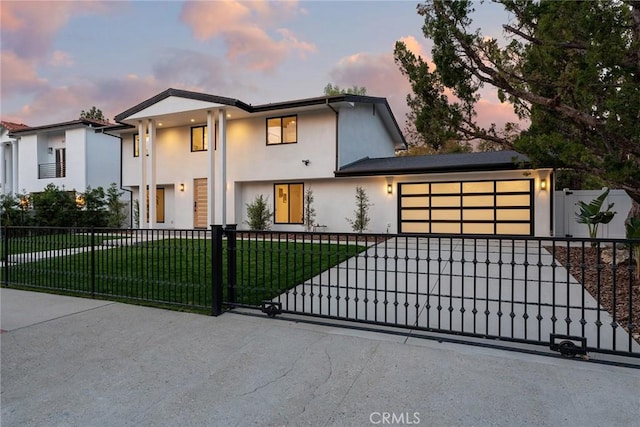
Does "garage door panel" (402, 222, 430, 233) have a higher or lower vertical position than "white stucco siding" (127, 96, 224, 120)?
lower

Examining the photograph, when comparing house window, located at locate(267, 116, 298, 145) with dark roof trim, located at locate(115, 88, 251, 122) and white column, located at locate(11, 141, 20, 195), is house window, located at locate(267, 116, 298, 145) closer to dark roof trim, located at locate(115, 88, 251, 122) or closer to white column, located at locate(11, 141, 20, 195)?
dark roof trim, located at locate(115, 88, 251, 122)

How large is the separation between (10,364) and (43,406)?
1.05 meters

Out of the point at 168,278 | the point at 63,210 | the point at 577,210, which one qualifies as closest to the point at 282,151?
the point at 168,278

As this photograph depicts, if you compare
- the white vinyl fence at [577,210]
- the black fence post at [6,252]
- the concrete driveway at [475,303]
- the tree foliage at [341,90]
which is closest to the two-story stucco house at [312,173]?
the white vinyl fence at [577,210]

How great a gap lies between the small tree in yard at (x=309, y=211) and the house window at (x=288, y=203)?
30 centimetres

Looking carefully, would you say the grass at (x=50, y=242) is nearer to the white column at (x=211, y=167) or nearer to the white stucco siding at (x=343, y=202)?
the white column at (x=211, y=167)

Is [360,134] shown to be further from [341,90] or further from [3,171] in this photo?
[3,171]

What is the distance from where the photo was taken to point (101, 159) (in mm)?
20141

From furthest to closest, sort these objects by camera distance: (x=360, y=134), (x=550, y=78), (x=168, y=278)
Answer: (x=360, y=134), (x=550, y=78), (x=168, y=278)

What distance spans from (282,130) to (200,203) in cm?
495

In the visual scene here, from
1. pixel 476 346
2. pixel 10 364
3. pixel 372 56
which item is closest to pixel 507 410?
pixel 476 346

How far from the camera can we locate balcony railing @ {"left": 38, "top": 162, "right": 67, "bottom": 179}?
20.8 meters

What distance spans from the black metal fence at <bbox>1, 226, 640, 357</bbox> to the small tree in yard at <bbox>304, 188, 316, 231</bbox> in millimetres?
6648

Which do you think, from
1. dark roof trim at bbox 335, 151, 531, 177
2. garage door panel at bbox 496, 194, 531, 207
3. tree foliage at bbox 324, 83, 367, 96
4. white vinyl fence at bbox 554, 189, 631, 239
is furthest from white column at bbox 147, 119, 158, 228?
tree foliage at bbox 324, 83, 367, 96
